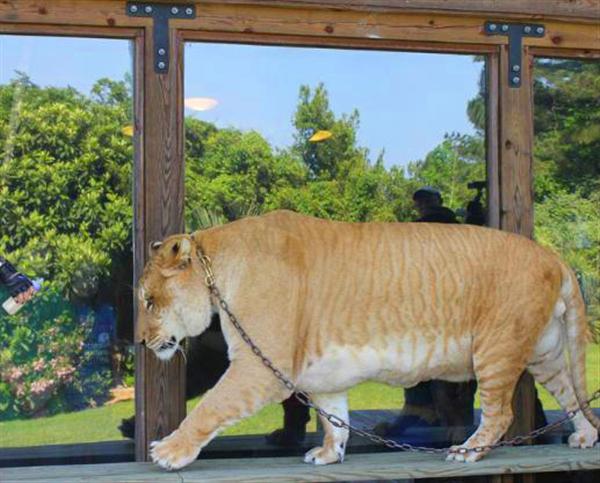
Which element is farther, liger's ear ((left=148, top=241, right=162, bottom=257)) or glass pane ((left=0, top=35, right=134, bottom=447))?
glass pane ((left=0, top=35, right=134, bottom=447))

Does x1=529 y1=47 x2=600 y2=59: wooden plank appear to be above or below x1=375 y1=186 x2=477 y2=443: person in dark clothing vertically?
above

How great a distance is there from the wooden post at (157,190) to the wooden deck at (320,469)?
26 centimetres

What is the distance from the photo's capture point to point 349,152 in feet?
19.7

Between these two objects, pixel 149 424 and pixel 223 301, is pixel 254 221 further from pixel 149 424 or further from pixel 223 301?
pixel 149 424

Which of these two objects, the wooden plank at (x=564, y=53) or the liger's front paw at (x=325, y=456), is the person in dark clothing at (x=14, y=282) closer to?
the liger's front paw at (x=325, y=456)

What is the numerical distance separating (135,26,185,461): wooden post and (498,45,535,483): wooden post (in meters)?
1.56

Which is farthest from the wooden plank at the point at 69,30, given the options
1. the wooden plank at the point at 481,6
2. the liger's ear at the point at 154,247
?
the liger's ear at the point at 154,247

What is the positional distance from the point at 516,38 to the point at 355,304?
5.23 feet

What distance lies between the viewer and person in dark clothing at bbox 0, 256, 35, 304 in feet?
18.5

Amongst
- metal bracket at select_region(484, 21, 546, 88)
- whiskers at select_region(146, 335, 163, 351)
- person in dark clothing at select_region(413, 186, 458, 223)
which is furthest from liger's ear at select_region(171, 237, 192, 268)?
metal bracket at select_region(484, 21, 546, 88)

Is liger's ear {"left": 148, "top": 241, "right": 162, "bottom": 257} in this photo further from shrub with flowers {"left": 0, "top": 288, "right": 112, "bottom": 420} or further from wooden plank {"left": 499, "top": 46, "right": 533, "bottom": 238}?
wooden plank {"left": 499, "top": 46, "right": 533, "bottom": 238}

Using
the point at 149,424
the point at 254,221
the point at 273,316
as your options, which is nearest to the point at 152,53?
the point at 254,221

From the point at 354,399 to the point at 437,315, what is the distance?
2.79ft

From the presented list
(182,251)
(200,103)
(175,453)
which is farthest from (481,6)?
(175,453)
